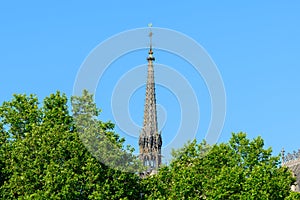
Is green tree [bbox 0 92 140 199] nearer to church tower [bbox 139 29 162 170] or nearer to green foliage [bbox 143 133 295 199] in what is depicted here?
green foliage [bbox 143 133 295 199]

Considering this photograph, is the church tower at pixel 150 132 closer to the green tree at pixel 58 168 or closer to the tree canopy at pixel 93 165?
the tree canopy at pixel 93 165

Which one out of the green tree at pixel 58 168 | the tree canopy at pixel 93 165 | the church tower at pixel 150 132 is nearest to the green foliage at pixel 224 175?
the tree canopy at pixel 93 165

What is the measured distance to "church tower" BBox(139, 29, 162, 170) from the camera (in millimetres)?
120938

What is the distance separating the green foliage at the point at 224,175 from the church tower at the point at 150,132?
1883 inches

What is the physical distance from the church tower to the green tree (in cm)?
5761

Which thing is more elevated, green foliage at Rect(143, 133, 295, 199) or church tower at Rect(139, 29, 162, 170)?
church tower at Rect(139, 29, 162, 170)

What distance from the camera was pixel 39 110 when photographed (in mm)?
65500

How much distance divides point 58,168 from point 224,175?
536 inches

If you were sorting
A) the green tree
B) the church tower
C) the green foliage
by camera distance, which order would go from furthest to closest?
the church tower, the green foliage, the green tree

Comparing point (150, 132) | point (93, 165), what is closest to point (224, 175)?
point (93, 165)

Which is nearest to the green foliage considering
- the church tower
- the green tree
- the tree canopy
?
the tree canopy

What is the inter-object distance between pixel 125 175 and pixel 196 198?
6.63 m

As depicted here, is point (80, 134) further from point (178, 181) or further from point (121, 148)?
point (178, 181)

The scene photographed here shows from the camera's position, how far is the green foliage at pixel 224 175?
204ft
